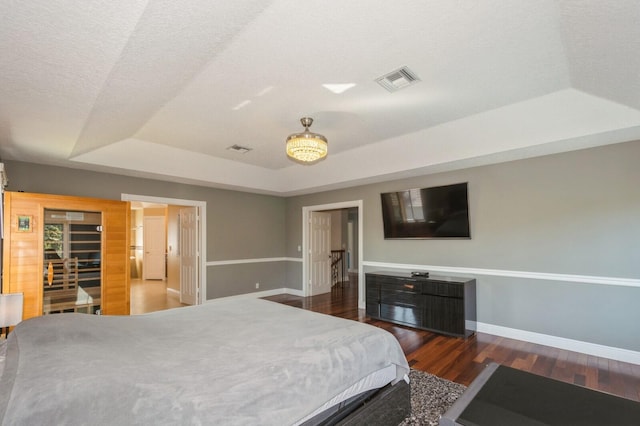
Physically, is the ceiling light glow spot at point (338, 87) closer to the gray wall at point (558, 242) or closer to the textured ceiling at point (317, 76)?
the textured ceiling at point (317, 76)

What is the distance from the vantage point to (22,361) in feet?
4.85

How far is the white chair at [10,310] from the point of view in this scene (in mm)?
2492

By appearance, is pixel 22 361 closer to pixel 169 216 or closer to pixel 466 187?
pixel 466 187

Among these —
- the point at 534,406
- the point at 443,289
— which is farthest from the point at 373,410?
the point at 443,289

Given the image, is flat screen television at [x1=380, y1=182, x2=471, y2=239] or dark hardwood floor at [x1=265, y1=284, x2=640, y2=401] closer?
dark hardwood floor at [x1=265, y1=284, x2=640, y2=401]

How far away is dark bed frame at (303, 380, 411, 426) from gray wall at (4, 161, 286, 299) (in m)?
4.66

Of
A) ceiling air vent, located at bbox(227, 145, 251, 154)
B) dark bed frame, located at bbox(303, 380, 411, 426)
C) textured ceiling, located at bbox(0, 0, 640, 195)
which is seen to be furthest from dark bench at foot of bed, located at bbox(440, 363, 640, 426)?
ceiling air vent, located at bbox(227, 145, 251, 154)

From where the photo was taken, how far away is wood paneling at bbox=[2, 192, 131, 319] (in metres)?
3.55

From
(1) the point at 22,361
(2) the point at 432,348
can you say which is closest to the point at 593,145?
(2) the point at 432,348

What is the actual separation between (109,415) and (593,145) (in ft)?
16.0

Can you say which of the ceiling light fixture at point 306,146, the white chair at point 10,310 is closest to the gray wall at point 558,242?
the ceiling light fixture at point 306,146

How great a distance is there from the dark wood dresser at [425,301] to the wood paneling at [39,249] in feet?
12.4

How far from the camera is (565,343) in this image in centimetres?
372

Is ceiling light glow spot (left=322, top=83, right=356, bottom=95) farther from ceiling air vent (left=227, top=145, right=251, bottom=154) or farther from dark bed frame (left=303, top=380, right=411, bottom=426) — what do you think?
dark bed frame (left=303, top=380, right=411, bottom=426)
